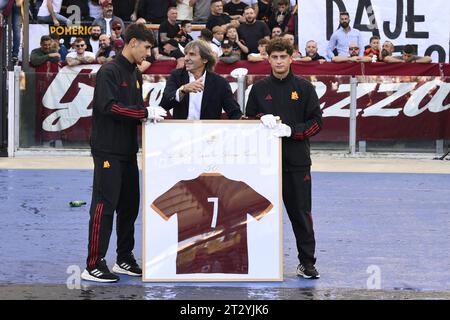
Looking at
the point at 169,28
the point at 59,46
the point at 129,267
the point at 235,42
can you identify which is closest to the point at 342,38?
the point at 235,42

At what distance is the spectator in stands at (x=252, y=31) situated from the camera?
2097 cm

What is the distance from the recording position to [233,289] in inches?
356

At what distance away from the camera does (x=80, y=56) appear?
19.9 m

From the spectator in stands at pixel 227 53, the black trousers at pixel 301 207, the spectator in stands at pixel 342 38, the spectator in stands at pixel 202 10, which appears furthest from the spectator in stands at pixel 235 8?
the black trousers at pixel 301 207

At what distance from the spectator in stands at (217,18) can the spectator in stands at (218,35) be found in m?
0.50

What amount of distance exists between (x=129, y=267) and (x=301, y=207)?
5.03 feet

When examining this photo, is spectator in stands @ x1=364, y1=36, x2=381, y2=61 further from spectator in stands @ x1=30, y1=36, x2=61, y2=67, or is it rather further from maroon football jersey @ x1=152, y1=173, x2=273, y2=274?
maroon football jersey @ x1=152, y1=173, x2=273, y2=274

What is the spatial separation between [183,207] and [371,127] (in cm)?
1055

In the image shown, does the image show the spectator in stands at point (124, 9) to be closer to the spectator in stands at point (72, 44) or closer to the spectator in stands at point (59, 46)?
the spectator in stands at point (72, 44)

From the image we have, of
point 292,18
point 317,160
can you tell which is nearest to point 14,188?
point 317,160

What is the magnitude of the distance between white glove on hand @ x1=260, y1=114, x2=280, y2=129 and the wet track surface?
1.28 m

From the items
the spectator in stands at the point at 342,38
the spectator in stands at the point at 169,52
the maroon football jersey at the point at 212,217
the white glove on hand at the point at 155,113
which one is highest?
the spectator in stands at the point at 342,38
